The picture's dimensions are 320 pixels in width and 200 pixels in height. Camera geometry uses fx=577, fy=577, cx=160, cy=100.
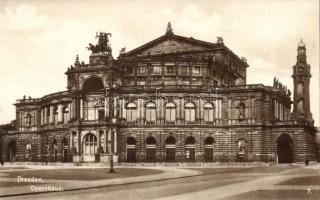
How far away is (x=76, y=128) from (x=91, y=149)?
3981 millimetres

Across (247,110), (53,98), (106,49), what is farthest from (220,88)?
(53,98)

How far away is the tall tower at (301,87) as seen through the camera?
104 metres

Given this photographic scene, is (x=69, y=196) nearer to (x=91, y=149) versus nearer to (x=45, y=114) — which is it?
(x=91, y=149)

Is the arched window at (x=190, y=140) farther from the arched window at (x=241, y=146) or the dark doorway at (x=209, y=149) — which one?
the arched window at (x=241, y=146)

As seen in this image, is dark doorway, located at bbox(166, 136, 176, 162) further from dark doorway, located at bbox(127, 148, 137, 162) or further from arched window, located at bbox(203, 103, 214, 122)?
arched window, located at bbox(203, 103, 214, 122)

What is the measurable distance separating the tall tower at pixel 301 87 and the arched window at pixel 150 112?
97.6ft

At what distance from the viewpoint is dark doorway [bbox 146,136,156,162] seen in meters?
85.6

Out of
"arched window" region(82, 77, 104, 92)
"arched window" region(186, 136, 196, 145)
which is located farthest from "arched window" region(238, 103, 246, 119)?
"arched window" region(82, 77, 104, 92)

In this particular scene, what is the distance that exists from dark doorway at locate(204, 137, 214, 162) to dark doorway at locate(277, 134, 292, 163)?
10.2m

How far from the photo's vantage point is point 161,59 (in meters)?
93.8

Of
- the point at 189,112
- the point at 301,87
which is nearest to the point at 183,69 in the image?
the point at 189,112

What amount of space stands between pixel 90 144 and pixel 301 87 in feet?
138

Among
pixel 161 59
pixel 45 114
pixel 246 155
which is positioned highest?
pixel 161 59

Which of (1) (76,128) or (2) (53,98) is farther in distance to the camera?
(2) (53,98)
